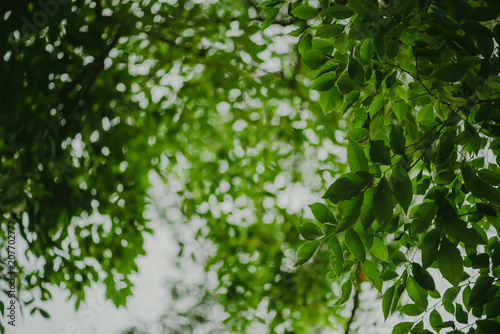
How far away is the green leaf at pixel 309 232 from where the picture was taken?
2.48ft

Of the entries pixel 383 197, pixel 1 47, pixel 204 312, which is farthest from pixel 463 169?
pixel 204 312

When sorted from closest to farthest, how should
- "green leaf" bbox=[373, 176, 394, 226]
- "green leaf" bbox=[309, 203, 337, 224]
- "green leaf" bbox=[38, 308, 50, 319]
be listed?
"green leaf" bbox=[373, 176, 394, 226] → "green leaf" bbox=[309, 203, 337, 224] → "green leaf" bbox=[38, 308, 50, 319]

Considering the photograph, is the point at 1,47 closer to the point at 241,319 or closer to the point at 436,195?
the point at 436,195

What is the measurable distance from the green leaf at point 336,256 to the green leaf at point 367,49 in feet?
1.17

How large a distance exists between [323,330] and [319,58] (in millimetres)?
3265

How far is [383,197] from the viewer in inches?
25.2

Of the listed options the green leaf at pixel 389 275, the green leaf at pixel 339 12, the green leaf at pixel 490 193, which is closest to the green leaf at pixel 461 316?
the green leaf at pixel 389 275

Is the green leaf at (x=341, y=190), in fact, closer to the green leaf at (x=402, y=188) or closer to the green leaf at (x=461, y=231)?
the green leaf at (x=402, y=188)

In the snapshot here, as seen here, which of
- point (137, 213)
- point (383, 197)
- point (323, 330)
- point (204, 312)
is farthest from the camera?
point (204, 312)

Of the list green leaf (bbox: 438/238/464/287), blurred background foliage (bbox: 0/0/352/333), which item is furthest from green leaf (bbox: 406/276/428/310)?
blurred background foliage (bbox: 0/0/352/333)

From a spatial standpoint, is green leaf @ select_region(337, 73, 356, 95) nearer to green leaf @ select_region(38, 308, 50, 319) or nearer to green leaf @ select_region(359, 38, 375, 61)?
green leaf @ select_region(359, 38, 375, 61)

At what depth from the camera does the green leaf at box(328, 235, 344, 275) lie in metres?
0.75

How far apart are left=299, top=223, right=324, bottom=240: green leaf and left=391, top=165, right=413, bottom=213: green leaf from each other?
173 millimetres

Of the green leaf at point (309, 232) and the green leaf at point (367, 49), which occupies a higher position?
the green leaf at point (367, 49)
